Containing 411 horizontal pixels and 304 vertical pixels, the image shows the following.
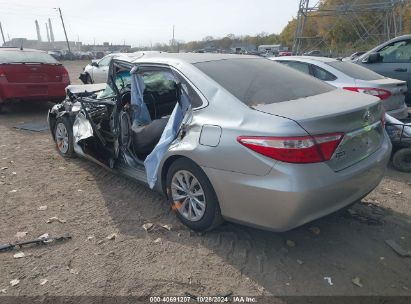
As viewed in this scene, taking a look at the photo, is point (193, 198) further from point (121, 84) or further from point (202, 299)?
point (121, 84)

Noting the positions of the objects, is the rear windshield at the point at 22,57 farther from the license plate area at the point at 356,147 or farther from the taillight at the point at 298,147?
the license plate area at the point at 356,147

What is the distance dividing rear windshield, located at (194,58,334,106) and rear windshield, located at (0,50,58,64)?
22.1 feet

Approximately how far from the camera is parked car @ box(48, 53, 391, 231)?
2.67m

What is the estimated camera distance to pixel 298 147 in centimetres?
262

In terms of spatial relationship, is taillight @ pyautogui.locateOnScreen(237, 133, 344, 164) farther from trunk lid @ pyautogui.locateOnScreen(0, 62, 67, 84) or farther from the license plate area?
trunk lid @ pyautogui.locateOnScreen(0, 62, 67, 84)

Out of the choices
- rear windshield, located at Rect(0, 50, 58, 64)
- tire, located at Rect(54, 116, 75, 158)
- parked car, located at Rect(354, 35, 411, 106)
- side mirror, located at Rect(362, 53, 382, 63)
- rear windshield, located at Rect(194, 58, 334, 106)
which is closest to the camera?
rear windshield, located at Rect(194, 58, 334, 106)

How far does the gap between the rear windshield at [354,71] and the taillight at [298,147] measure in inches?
165

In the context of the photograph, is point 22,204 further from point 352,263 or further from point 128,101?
point 352,263

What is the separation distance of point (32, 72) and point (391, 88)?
24.5 ft

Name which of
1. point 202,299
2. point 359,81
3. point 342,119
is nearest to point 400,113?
point 359,81

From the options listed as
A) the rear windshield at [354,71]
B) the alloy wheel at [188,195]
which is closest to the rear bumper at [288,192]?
the alloy wheel at [188,195]

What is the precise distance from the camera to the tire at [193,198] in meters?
3.19

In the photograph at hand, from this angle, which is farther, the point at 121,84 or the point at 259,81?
the point at 121,84

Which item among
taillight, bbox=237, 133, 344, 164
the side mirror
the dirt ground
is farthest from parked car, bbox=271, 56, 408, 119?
taillight, bbox=237, 133, 344, 164
